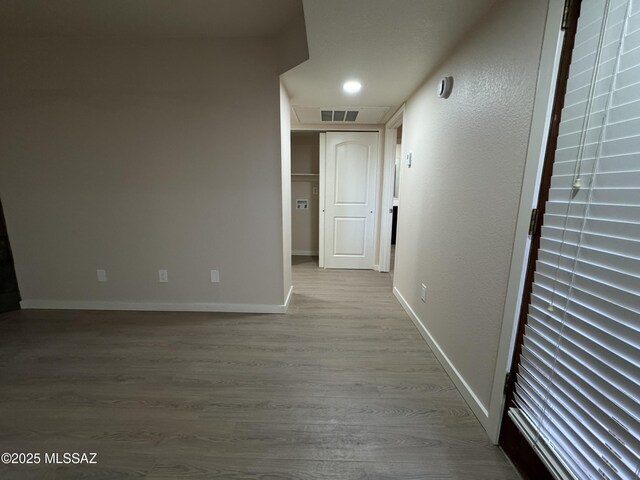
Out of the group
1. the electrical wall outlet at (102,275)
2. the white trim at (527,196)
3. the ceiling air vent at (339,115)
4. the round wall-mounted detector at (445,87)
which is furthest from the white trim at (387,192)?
the electrical wall outlet at (102,275)

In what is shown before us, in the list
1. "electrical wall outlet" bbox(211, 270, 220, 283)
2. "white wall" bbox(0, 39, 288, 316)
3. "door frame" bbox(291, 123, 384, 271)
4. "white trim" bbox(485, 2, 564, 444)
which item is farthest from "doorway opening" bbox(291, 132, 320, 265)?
"white trim" bbox(485, 2, 564, 444)

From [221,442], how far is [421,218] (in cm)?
205

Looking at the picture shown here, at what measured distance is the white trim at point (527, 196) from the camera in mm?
971

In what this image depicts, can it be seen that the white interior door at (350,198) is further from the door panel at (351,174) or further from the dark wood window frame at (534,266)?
the dark wood window frame at (534,266)

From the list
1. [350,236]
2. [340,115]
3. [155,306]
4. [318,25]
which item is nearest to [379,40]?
[318,25]

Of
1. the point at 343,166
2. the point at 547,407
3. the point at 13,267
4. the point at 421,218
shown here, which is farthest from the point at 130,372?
the point at 343,166

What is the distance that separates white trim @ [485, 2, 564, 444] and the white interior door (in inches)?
106

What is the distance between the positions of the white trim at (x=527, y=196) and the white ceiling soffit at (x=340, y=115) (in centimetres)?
211

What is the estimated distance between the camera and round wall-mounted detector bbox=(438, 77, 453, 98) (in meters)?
1.72

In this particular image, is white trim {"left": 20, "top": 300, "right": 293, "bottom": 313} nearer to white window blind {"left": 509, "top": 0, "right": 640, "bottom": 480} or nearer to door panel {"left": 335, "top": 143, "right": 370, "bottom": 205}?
door panel {"left": 335, "top": 143, "right": 370, "bottom": 205}

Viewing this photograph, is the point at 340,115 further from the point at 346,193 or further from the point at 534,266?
the point at 534,266

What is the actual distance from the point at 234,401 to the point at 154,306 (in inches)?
62.7

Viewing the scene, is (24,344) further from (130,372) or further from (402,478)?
(402,478)

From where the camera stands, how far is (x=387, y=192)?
3652mm
